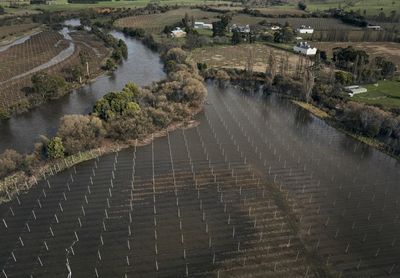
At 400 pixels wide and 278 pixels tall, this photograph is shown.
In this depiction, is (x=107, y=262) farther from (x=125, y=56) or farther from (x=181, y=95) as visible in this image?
(x=125, y=56)

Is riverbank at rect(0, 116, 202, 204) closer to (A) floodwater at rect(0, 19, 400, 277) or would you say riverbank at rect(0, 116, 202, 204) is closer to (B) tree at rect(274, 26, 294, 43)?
(A) floodwater at rect(0, 19, 400, 277)

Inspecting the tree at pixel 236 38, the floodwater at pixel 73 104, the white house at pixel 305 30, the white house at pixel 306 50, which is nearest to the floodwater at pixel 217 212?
the floodwater at pixel 73 104

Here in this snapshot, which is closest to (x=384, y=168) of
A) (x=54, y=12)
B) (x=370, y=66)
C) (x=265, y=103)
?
(x=265, y=103)

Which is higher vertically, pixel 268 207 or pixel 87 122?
pixel 87 122

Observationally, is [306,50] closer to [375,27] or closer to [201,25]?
[375,27]

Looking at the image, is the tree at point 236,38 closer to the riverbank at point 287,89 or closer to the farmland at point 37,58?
the riverbank at point 287,89

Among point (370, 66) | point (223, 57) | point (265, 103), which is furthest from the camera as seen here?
point (223, 57)

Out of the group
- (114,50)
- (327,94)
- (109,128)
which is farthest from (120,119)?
(114,50)
